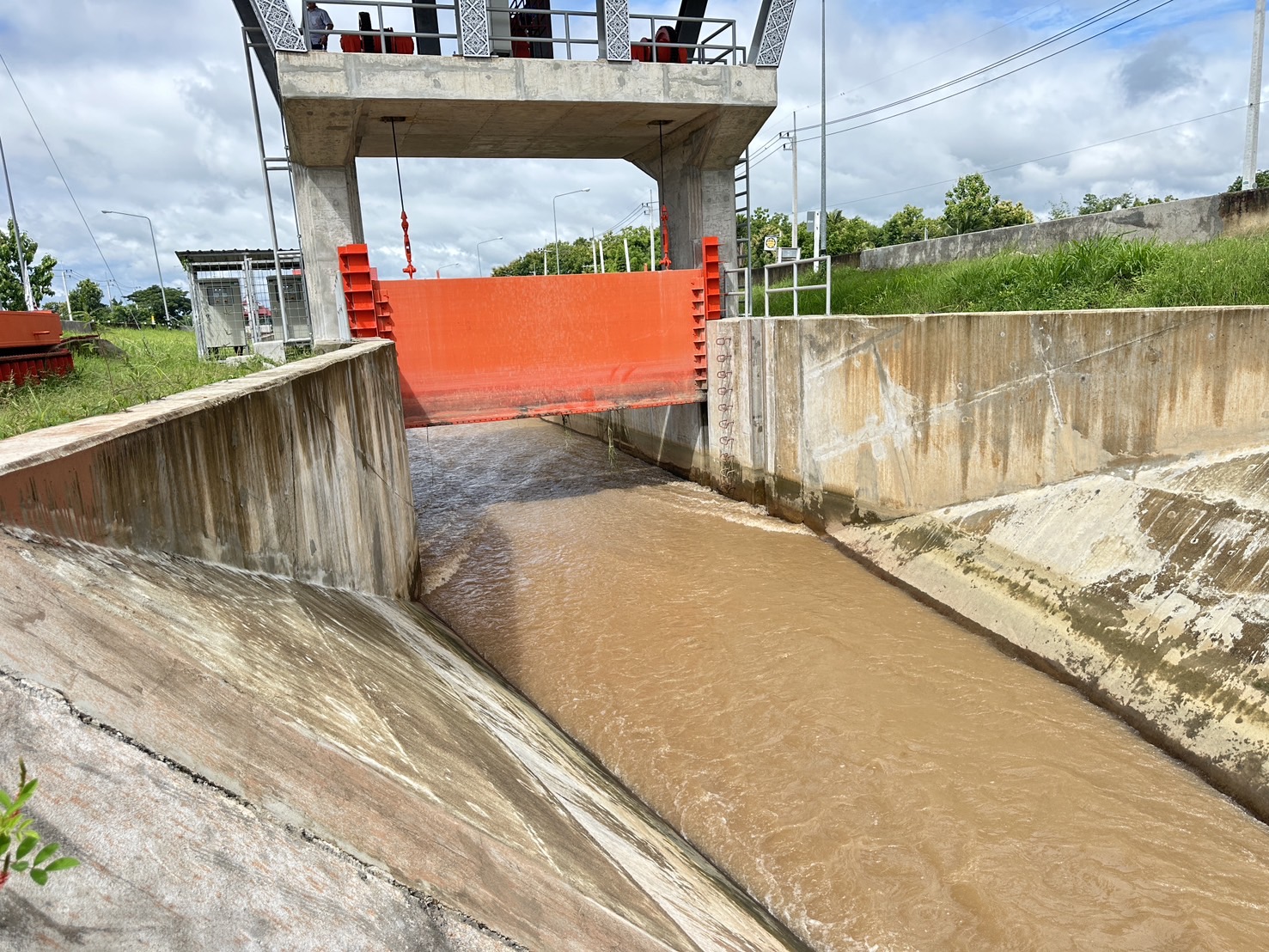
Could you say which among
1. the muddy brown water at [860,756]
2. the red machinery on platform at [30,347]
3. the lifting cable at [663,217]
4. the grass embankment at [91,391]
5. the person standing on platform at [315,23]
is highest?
the person standing on platform at [315,23]

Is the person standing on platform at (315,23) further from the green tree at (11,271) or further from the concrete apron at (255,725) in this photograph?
the green tree at (11,271)

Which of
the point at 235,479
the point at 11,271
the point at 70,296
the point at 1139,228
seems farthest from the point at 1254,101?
the point at 70,296

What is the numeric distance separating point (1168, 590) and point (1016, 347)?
8.76 feet

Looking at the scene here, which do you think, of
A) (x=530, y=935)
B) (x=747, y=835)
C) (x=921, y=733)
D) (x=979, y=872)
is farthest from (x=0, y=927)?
(x=921, y=733)

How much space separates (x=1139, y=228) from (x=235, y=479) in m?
11.7

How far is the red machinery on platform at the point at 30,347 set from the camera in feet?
24.4

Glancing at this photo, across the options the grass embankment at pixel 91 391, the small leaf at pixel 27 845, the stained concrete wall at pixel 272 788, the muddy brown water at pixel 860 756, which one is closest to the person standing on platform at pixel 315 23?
the grass embankment at pixel 91 391

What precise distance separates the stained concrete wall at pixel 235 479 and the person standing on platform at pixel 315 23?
650 centimetres

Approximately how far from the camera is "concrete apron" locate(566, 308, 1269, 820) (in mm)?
5465

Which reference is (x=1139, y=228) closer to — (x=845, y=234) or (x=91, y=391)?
(x=91, y=391)

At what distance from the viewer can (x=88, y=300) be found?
5000cm

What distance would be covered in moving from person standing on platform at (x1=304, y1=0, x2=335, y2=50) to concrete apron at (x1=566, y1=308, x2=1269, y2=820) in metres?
7.73

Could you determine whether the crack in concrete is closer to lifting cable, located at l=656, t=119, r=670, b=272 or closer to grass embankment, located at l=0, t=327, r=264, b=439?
grass embankment, located at l=0, t=327, r=264, b=439

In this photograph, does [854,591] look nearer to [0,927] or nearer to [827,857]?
[827,857]
